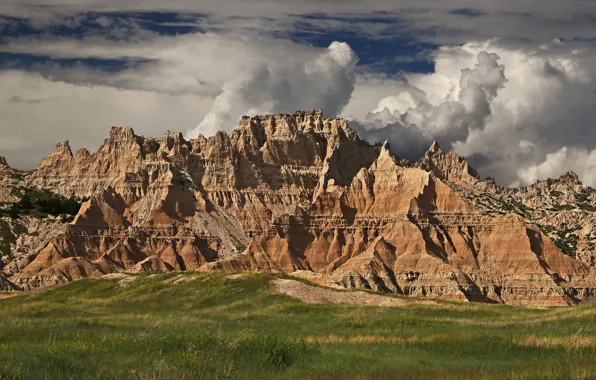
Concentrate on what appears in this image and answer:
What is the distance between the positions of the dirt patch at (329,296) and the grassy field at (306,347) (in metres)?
8.22

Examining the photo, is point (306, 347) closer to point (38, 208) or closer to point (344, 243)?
point (344, 243)

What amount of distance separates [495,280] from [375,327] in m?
112

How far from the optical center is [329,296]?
2790 inches

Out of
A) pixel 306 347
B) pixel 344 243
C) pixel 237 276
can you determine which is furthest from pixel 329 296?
pixel 344 243

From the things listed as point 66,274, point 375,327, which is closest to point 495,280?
point 66,274

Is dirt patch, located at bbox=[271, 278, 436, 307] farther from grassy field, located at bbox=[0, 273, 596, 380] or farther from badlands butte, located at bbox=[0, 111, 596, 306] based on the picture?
badlands butte, located at bbox=[0, 111, 596, 306]

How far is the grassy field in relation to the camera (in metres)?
26.9

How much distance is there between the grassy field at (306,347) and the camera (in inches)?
1057

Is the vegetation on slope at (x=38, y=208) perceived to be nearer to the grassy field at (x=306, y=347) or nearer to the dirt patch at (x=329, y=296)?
the dirt patch at (x=329, y=296)

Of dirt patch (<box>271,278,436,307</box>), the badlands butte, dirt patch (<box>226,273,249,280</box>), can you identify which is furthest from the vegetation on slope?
dirt patch (<box>271,278,436,307</box>)

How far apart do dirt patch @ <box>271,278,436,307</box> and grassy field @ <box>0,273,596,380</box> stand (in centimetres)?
822

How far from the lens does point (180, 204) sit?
7682 inches

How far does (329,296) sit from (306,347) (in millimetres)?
37571

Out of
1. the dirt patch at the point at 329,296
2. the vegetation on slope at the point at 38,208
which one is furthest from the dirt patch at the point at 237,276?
the vegetation on slope at the point at 38,208
